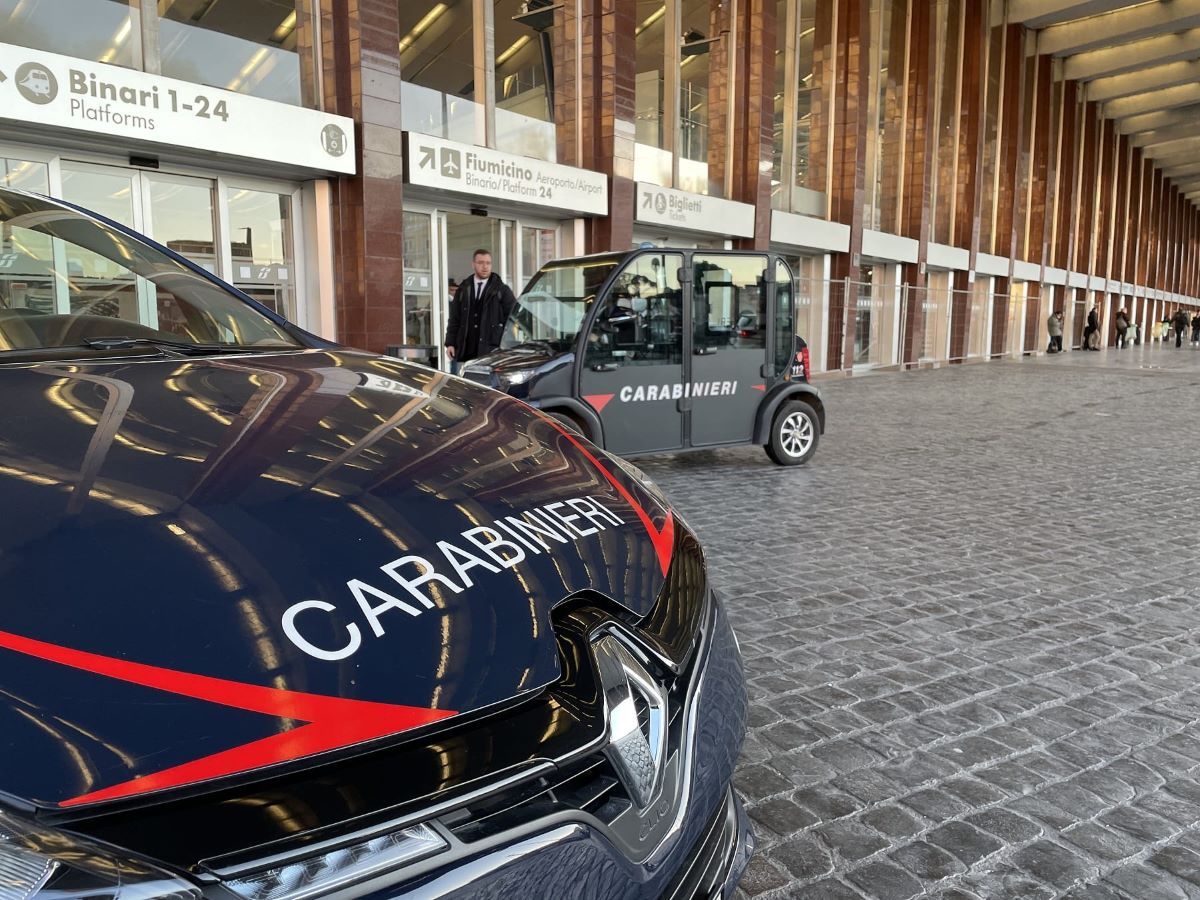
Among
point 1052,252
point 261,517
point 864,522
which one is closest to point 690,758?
point 261,517

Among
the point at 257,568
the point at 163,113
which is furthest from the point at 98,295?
the point at 163,113

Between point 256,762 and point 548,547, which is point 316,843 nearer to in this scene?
point 256,762

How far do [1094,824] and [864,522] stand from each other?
3410 millimetres

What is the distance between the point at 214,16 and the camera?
34.4ft

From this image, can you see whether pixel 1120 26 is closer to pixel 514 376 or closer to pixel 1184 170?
pixel 514 376

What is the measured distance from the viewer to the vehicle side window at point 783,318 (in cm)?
753

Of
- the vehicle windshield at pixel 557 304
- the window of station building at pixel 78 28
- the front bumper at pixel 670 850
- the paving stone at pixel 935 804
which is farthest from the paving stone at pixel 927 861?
the window of station building at pixel 78 28

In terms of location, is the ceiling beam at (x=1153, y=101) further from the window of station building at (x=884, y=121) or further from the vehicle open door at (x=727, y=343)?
the vehicle open door at (x=727, y=343)

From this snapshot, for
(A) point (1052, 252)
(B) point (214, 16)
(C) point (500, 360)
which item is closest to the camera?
(C) point (500, 360)

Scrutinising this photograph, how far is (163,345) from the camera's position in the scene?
84.4 inches

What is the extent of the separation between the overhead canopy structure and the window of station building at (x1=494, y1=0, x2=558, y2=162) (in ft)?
73.1

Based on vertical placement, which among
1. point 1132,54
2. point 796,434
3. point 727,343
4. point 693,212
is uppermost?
point 1132,54

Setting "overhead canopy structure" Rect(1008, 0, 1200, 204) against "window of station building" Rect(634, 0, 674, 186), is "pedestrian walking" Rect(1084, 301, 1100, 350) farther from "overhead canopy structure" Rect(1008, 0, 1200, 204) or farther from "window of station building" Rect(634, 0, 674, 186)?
"window of station building" Rect(634, 0, 674, 186)

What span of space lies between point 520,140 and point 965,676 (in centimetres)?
1280
